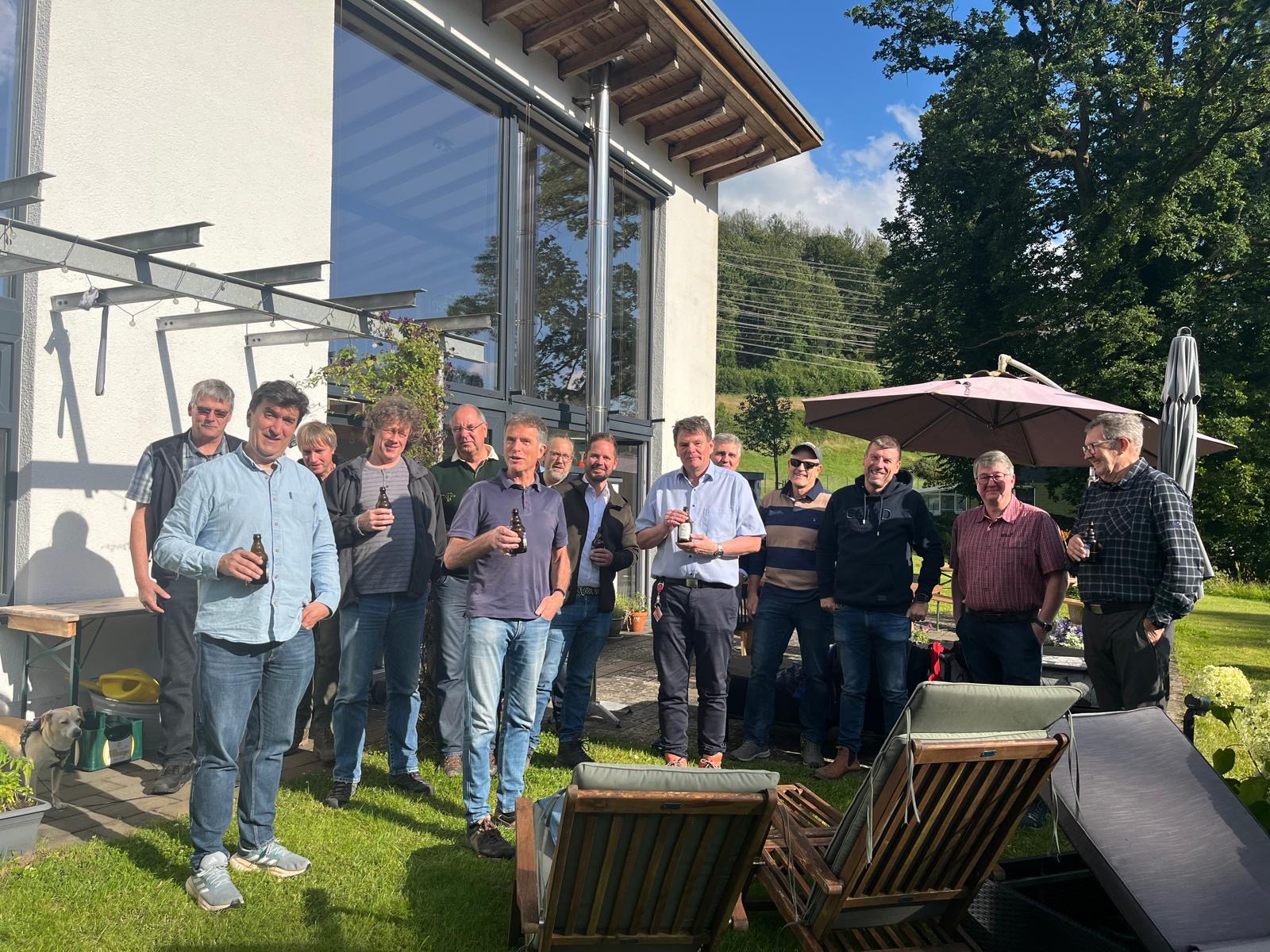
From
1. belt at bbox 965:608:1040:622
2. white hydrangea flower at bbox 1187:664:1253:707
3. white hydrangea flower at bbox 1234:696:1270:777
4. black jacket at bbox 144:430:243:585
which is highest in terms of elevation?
black jacket at bbox 144:430:243:585

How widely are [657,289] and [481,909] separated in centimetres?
929

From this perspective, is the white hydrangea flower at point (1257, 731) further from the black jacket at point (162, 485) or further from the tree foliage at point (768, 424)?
the tree foliage at point (768, 424)

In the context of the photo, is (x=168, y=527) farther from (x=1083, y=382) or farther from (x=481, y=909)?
(x=1083, y=382)

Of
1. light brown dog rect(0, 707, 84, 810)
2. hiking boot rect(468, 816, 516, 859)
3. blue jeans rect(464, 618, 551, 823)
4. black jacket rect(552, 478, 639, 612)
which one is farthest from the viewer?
black jacket rect(552, 478, 639, 612)

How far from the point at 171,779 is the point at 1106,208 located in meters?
18.2

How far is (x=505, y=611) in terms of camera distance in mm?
3795

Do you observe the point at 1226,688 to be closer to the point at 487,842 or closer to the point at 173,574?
the point at 487,842

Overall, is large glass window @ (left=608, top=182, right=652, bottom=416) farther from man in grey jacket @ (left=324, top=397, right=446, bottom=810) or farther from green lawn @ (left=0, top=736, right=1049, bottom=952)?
green lawn @ (left=0, top=736, right=1049, bottom=952)

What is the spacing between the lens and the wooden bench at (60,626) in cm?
459

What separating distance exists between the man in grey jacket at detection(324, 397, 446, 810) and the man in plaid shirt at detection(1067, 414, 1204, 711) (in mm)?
3035

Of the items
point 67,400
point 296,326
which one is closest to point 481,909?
point 67,400

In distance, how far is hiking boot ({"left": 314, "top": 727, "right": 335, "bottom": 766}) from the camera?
16.2 feet

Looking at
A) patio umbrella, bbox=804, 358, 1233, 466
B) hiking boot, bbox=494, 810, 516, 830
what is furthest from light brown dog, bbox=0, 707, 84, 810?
patio umbrella, bbox=804, 358, 1233, 466

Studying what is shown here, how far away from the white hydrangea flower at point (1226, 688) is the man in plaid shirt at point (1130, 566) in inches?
15.4
